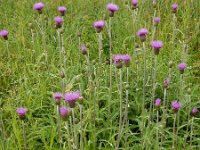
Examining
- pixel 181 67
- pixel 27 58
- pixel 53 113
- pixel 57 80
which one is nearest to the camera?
pixel 181 67

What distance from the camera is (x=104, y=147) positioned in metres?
2.69

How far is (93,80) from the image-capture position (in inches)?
121

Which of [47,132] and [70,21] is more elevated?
[70,21]

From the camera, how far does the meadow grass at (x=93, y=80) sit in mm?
2680

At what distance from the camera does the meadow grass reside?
2680mm

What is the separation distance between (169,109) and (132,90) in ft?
1.10

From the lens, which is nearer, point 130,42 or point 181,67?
point 181,67

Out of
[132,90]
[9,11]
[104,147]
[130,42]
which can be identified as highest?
[9,11]

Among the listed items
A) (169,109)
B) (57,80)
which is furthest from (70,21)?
(169,109)

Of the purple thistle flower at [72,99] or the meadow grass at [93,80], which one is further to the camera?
the meadow grass at [93,80]

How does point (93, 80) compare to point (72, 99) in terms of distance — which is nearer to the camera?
point (72, 99)

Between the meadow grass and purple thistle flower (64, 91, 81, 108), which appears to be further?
the meadow grass

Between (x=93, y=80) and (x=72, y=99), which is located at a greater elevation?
(x=72, y=99)

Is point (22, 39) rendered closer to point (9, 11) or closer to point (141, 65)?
point (9, 11)
